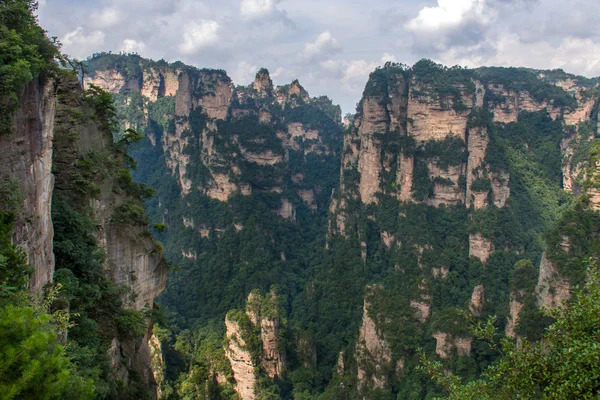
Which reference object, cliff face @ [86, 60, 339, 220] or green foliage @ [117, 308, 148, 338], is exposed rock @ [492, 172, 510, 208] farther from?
green foliage @ [117, 308, 148, 338]

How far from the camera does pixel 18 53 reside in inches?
366

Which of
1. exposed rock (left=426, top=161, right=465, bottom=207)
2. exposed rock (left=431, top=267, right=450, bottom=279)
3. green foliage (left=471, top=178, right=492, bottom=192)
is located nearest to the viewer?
exposed rock (left=431, top=267, right=450, bottom=279)

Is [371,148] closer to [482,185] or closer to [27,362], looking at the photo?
[482,185]

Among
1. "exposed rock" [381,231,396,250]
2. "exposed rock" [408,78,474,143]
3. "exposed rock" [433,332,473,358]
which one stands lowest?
"exposed rock" [433,332,473,358]

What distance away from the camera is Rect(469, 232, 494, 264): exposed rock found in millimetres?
37719

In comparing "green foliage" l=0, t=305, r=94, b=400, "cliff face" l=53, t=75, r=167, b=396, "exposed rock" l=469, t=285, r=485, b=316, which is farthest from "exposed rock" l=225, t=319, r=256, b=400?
"green foliage" l=0, t=305, r=94, b=400

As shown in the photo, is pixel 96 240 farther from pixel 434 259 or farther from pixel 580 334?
pixel 434 259

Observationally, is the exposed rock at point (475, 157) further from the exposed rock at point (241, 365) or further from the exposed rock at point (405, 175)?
the exposed rock at point (241, 365)

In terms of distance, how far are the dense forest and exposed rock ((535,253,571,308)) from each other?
0.35 ft

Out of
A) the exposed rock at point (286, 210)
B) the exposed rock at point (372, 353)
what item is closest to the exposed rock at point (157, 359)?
the exposed rock at point (372, 353)

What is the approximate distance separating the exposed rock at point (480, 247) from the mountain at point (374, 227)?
0.13m

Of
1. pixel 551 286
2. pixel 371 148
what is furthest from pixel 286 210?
pixel 551 286

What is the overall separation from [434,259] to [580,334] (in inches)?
1298

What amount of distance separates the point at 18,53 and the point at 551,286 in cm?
2607
